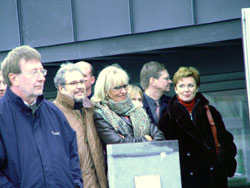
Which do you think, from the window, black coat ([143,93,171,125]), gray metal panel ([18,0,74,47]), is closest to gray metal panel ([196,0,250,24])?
the window

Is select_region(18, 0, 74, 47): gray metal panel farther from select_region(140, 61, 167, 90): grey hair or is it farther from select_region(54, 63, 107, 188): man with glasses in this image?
select_region(54, 63, 107, 188): man with glasses

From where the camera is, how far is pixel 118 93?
20.6ft

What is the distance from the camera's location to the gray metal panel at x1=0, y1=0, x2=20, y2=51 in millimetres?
13367

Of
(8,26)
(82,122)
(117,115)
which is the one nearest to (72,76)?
(82,122)

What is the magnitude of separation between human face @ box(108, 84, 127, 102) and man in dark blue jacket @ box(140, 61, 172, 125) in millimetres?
935

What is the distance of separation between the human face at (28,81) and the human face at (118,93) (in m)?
1.93

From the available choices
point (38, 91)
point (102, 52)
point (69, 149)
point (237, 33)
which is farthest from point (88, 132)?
point (102, 52)

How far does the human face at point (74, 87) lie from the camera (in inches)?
243

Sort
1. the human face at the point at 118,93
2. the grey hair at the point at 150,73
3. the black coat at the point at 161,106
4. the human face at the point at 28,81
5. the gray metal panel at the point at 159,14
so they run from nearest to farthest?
1. the human face at the point at 28,81
2. the human face at the point at 118,93
3. the black coat at the point at 161,106
4. the grey hair at the point at 150,73
5. the gray metal panel at the point at 159,14

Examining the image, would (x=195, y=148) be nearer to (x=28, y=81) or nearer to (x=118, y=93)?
(x=118, y=93)

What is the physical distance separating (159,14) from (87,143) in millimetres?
6017

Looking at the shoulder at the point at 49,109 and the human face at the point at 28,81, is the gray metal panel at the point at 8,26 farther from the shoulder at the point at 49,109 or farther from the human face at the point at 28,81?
the human face at the point at 28,81

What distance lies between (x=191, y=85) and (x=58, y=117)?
2641 mm

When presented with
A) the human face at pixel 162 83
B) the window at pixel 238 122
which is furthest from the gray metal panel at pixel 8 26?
the human face at pixel 162 83
